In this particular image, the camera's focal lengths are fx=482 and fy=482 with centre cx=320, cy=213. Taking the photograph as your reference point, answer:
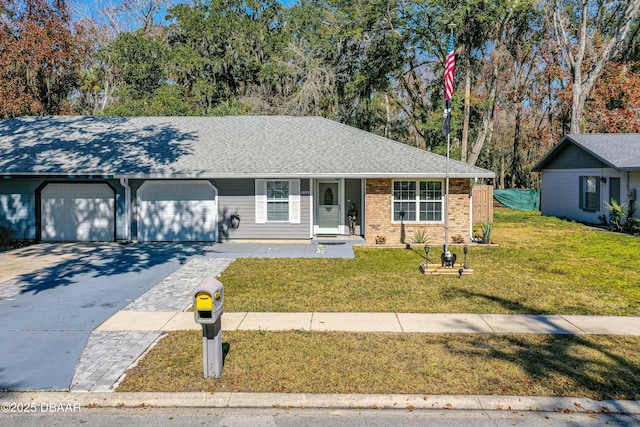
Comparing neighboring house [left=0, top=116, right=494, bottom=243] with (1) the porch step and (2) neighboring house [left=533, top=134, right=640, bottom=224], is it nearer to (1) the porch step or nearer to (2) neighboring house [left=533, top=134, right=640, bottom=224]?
(1) the porch step

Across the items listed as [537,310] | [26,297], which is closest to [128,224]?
[26,297]

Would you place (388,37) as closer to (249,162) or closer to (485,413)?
(249,162)

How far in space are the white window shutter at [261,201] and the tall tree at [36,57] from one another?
21.7 meters

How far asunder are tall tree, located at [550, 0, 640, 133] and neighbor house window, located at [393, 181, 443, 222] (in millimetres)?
19051

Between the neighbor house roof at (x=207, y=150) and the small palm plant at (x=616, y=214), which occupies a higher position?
the neighbor house roof at (x=207, y=150)

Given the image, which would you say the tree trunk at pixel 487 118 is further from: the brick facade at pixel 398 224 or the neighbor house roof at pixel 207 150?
the brick facade at pixel 398 224

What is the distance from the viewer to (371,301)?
987cm

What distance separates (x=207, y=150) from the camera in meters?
18.7

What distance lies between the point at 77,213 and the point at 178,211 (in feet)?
12.3

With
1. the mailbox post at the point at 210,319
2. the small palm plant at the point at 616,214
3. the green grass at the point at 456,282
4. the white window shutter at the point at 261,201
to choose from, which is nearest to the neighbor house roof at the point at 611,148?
the small palm plant at the point at 616,214

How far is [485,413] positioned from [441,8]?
94.3ft

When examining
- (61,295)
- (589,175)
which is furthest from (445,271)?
(589,175)

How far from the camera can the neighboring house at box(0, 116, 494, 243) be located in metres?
16.8

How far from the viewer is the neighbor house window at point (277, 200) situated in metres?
17.6
